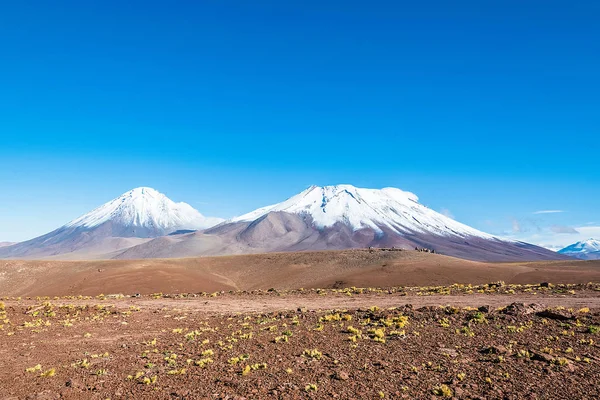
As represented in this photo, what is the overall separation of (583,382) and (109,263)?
82.9 m

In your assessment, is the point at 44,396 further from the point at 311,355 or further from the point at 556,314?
the point at 556,314

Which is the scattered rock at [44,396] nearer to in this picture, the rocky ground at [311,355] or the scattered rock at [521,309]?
the rocky ground at [311,355]

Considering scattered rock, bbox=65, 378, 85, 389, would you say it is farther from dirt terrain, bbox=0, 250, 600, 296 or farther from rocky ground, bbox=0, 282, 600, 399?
dirt terrain, bbox=0, 250, 600, 296

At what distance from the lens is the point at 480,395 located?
11906 millimetres

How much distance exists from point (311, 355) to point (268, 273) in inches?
2408

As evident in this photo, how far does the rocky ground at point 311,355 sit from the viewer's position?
1264 cm

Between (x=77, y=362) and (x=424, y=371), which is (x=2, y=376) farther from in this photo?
(x=424, y=371)

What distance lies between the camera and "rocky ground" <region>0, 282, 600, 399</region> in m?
12.6

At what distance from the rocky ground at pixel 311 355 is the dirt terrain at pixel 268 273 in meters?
32.3

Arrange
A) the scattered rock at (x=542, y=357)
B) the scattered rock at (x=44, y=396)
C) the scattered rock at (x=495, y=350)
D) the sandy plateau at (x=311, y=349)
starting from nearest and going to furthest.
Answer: the scattered rock at (x=44, y=396) < the sandy plateau at (x=311, y=349) < the scattered rock at (x=542, y=357) < the scattered rock at (x=495, y=350)

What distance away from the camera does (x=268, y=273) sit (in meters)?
76.2

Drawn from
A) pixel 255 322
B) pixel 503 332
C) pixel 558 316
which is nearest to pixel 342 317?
pixel 255 322

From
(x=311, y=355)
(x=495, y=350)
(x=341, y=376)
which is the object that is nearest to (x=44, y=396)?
(x=311, y=355)

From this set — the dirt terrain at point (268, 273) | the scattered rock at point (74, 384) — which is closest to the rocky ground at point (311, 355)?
the scattered rock at point (74, 384)
